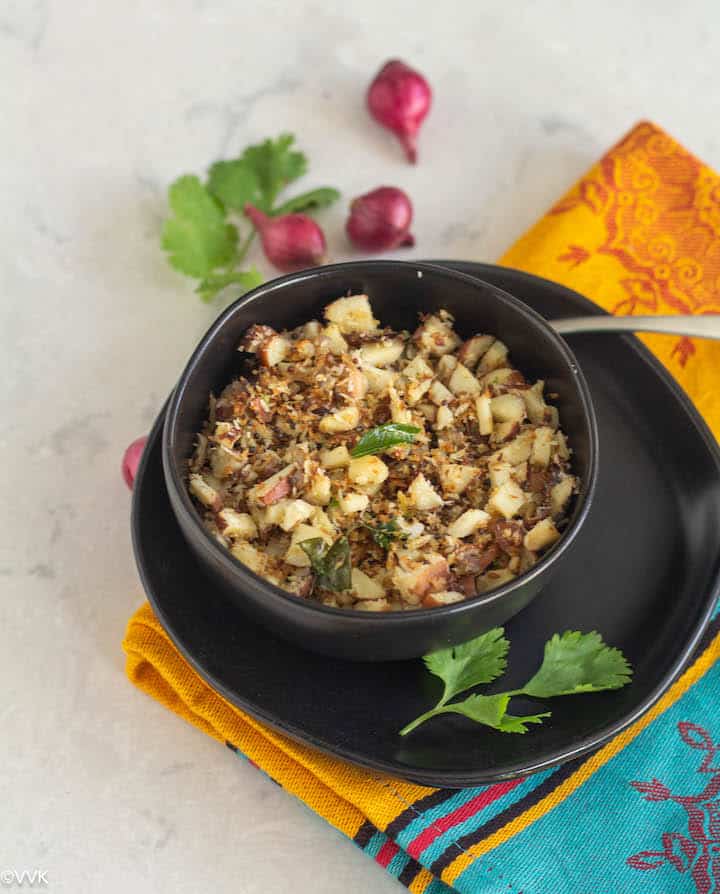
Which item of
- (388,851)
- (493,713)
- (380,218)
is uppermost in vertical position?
(380,218)


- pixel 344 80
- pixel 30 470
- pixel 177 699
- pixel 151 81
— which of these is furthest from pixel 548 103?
pixel 177 699

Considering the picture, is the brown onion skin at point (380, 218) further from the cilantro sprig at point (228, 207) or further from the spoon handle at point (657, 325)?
the spoon handle at point (657, 325)

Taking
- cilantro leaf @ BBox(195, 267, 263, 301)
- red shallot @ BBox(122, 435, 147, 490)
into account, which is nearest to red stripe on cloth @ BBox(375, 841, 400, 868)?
red shallot @ BBox(122, 435, 147, 490)

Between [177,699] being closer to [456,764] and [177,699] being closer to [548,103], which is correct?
[456,764]

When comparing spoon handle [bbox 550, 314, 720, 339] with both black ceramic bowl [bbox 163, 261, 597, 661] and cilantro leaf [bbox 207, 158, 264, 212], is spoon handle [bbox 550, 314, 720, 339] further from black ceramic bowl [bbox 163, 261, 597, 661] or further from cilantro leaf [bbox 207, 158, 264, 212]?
cilantro leaf [bbox 207, 158, 264, 212]

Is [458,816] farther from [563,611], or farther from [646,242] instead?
[646,242]

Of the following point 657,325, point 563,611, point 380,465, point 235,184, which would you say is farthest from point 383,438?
point 235,184

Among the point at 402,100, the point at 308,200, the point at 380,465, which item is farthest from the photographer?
the point at 402,100
